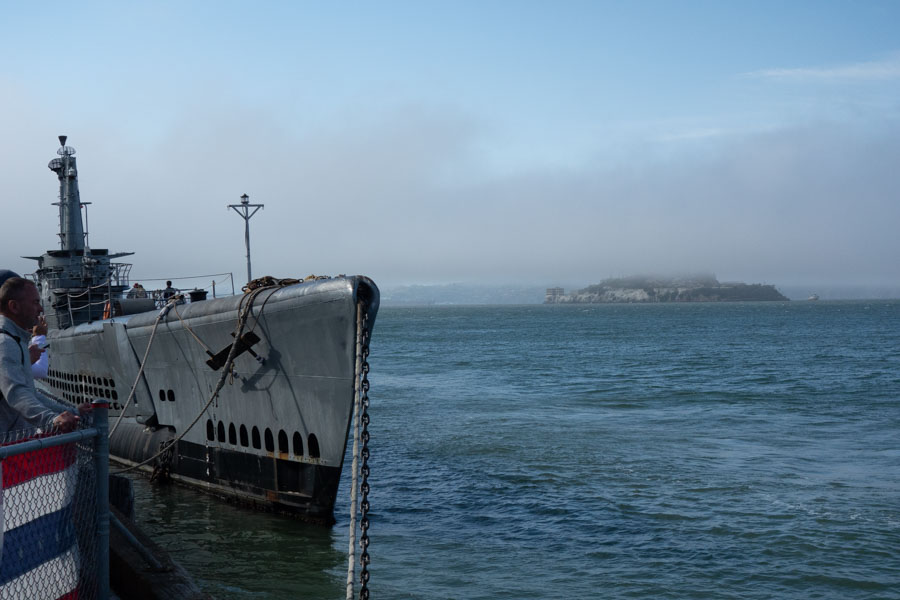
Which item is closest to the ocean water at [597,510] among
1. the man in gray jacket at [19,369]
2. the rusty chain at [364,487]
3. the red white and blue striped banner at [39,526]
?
the rusty chain at [364,487]

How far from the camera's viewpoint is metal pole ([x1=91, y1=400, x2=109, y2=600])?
205 inches

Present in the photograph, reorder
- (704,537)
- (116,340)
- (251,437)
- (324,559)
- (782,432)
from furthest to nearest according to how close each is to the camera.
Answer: (782,432) → (116,340) → (251,437) → (704,537) → (324,559)

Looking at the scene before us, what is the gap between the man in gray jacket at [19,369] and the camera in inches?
Result: 202

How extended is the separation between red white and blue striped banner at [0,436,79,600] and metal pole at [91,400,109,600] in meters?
0.16

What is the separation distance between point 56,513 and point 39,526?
16 cm

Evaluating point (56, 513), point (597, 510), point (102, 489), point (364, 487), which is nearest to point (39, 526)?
point (56, 513)

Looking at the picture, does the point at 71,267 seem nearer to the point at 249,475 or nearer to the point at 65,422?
the point at 249,475

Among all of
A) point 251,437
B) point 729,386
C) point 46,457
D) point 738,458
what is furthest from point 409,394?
point 46,457

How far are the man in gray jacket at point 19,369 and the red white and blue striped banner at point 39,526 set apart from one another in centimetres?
30

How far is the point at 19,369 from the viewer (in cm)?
522

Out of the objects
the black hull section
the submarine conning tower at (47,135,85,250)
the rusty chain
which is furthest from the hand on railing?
the submarine conning tower at (47,135,85,250)

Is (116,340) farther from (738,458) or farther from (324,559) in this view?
(738,458)

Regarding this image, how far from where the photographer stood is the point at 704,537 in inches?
469

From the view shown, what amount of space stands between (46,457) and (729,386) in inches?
1322
